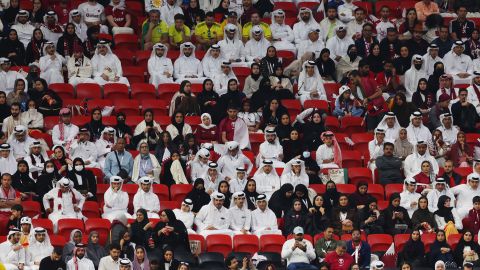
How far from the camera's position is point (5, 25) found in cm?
3058

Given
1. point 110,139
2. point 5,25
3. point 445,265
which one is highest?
point 5,25

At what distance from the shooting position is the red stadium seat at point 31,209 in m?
26.2

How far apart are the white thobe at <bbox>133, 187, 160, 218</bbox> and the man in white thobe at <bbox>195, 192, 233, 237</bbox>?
2.04 ft

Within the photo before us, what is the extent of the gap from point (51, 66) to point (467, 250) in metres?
7.99

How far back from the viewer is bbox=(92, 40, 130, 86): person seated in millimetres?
29688

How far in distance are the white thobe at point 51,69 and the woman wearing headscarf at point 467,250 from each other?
7593 mm

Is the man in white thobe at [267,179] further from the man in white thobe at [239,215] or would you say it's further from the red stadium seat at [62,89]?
the red stadium seat at [62,89]

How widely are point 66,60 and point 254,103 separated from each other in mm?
3236

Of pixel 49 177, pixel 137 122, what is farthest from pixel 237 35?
pixel 49 177

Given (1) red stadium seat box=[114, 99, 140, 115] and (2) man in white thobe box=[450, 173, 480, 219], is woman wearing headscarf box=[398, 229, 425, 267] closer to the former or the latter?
(2) man in white thobe box=[450, 173, 480, 219]

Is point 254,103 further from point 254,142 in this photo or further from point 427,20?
point 427,20

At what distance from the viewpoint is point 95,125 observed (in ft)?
92.4

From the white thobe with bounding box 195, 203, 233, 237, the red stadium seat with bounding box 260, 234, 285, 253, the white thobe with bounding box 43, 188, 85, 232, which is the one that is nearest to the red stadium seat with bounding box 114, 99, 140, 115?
the white thobe with bounding box 43, 188, 85, 232

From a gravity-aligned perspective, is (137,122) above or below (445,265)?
above
